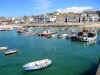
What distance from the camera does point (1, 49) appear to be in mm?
26750

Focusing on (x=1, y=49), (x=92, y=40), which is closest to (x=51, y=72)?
(x=1, y=49)

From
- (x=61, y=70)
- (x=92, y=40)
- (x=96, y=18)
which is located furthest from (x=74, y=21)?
(x=61, y=70)

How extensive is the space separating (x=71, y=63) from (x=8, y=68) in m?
8.95

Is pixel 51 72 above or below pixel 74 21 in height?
below

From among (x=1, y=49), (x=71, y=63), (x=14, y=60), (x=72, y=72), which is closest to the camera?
(x=72, y=72)

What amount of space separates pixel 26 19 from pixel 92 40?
10806cm

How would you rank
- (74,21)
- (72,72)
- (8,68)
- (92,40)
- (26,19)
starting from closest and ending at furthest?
1. (72,72)
2. (8,68)
3. (92,40)
4. (74,21)
5. (26,19)

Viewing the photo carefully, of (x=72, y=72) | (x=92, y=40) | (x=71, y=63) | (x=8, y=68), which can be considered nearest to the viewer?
(x=72, y=72)

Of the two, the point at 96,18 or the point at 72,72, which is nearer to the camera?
the point at 72,72

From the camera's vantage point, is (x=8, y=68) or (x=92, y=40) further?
(x=92, y=40)

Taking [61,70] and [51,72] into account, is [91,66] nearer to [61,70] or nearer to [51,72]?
[61,70]

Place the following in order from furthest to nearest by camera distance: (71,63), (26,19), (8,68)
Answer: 1. (26,19)
2. (71,63)
3. (8,68)

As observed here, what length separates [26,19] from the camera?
444ft

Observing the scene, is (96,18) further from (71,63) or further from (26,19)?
(71,63)
